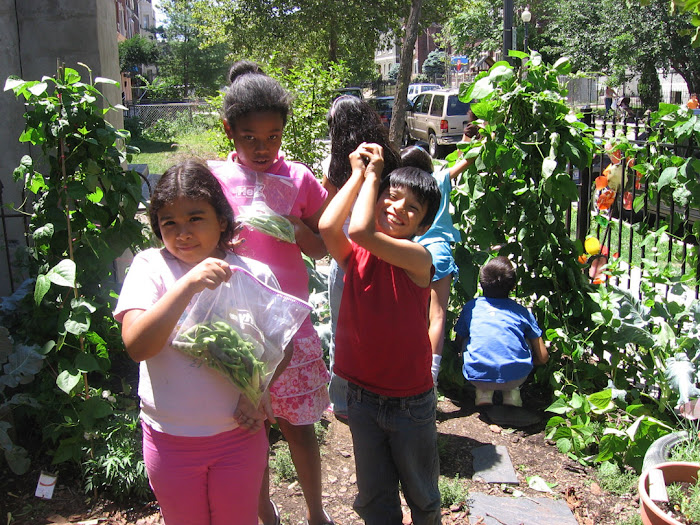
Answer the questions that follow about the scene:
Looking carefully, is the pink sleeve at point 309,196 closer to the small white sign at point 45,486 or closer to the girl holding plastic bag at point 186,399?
the girl holding plastic bag at point 186,399

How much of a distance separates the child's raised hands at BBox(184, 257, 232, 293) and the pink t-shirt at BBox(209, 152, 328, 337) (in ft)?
1.83

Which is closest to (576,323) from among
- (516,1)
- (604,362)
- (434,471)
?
(604,362)

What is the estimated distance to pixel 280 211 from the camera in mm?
2418

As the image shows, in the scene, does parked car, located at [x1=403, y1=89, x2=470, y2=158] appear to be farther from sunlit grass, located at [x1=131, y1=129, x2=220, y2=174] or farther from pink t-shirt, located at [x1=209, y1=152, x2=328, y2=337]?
pink t-shirt, located at [x1=209, y1=152, x2=328, y2=337]

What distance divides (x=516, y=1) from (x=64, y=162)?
42.0m

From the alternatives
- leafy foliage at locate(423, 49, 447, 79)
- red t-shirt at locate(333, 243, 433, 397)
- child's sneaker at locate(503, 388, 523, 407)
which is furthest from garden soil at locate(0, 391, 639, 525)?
leafy foliage at locate(423, 49, 447, 79)

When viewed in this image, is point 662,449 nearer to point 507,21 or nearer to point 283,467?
point 283,467

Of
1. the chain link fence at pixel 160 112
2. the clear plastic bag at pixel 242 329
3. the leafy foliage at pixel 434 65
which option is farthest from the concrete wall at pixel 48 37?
the leafy foliage at pixel 434 65

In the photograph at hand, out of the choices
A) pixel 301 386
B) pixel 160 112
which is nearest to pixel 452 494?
pixel 301 386

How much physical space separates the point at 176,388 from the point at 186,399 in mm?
44

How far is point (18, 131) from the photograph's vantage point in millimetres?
4117

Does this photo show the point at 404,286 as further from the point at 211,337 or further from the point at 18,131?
the point at 18,131

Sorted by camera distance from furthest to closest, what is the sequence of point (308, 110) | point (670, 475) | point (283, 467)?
point (308, 110) → point (283, 467) → point (670, 475)

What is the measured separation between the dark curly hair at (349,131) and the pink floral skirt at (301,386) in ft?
2.56
